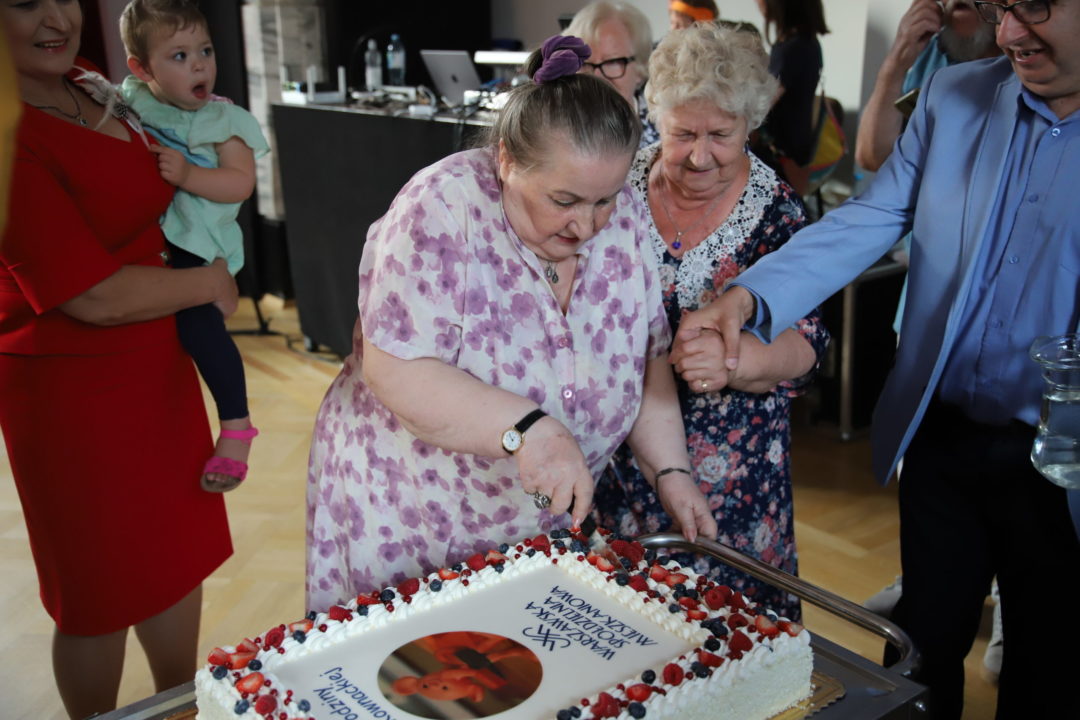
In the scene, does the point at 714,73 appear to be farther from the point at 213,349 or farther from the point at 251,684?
the point at 251,684

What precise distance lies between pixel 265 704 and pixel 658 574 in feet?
1.99

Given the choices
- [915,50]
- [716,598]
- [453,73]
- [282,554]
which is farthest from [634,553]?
[453,73]

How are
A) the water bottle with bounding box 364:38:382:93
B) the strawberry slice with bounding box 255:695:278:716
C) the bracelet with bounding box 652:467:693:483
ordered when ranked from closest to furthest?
the strawberry slice with bounding box 255:695:278:716, the bracelet with bounding box 652:467:693:483, the water bottle with bounding box 364:38:382:93

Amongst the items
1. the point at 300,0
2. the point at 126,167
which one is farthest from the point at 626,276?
the point at 300,0

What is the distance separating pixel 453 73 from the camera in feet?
16.0

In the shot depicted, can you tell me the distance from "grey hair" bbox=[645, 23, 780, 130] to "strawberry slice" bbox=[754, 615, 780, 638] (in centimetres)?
100

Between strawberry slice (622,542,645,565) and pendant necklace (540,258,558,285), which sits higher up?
pendant necklace (540,258,558,285)

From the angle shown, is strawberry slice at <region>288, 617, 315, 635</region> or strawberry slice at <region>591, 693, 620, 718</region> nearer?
strawberry slice at <region>591, 693, 620, 718</region>

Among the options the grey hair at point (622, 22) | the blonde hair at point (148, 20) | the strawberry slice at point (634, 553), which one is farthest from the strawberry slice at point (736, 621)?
the grey hair at point (622, 22)

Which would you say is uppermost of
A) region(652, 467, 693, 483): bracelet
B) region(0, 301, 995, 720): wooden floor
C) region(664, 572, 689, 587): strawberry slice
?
region(652, 467, 693, 483): bracelet

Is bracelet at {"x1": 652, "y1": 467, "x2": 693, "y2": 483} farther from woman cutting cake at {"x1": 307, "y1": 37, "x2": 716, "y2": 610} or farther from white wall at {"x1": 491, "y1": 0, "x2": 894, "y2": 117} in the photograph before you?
white wall at {"x1": 491, "y1": 0, "x2": 894, "y2": 117}

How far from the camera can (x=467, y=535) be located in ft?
5.50

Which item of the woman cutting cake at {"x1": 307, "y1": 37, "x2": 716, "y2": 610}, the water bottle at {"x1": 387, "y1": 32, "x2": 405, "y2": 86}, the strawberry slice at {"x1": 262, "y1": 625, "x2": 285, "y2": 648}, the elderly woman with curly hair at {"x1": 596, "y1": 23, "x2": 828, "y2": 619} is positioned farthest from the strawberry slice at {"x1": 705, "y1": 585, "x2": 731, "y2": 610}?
the water bottle at {"x1": 387, "y1": 32, "x2": 405, "y2": 86}

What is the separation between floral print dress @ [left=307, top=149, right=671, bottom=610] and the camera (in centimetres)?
152
